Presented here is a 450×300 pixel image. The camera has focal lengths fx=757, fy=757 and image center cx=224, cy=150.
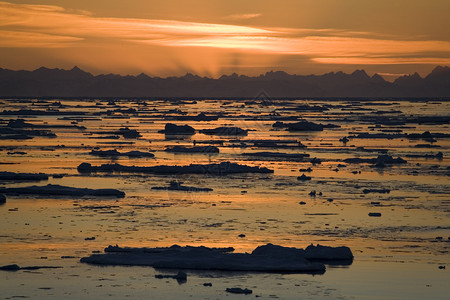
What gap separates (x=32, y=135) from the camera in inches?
2060

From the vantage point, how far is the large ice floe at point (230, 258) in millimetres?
15034

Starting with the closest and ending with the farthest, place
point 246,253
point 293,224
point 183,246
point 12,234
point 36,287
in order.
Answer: point 36,287 → point 246,253 → point 183,246 → point 12,234 → point 293,224

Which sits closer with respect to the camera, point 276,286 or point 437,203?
point 276,286

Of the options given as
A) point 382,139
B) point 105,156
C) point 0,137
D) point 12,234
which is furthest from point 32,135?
point 12,234

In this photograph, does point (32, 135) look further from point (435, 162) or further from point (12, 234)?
point (12, 234)

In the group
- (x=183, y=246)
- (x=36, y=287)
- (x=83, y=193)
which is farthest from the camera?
(x=83, y=193)

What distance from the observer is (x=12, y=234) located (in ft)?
59.5

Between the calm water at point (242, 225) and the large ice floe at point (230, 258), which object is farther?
the large ice floe at point (230, 258)

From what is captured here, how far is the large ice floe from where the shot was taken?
15.0 meters

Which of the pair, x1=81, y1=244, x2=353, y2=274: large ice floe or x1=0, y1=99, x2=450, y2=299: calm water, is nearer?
x1=0, y1=99, x2=450, y2=299: calm water

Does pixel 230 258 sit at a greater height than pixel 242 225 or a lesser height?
greater

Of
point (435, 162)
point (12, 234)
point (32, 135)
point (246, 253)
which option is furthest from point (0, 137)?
point (246, 253)

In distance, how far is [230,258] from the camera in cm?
1523

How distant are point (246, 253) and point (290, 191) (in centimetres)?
1016
